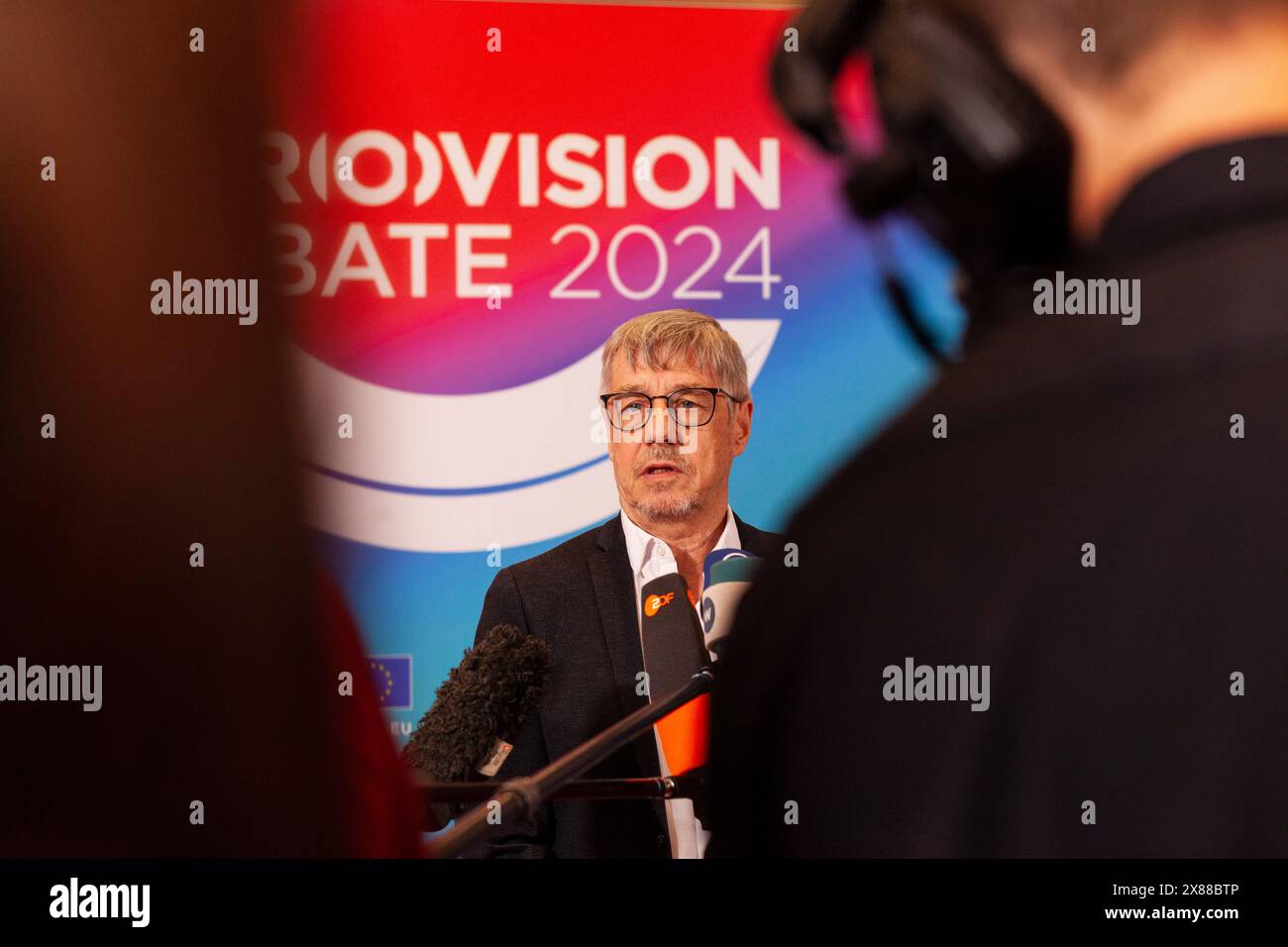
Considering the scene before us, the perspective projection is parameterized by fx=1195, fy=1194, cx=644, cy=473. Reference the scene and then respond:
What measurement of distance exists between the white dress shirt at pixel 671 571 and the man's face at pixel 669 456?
0.03 metres

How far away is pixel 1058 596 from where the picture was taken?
2.31 ft

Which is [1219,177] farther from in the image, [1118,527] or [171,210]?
[171,210]

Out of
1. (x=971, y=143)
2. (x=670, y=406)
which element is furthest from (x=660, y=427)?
(x=971, y=143)

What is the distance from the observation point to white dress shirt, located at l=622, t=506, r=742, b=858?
216 cm

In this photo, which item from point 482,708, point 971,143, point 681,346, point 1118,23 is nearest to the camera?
point 1118,23

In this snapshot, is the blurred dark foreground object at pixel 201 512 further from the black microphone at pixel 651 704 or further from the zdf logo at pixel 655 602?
the zdf logo at pixel 655 602

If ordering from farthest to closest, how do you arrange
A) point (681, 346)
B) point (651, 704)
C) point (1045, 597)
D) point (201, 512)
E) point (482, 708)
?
point (681, 346) → point (482, 708) → point (651, 704) → point (1045, 597) → point (201, 512)

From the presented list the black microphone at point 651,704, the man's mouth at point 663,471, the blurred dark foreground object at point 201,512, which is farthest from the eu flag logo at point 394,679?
the blurred dark foreground object at point 201,512

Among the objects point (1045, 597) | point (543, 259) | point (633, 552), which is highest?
point (543, 259)

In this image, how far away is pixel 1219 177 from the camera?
2.68ft

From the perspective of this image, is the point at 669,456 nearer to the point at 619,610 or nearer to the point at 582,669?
the point at 619,610

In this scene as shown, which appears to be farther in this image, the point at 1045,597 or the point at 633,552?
the point at 633,552

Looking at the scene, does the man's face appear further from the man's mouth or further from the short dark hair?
the short dark hair

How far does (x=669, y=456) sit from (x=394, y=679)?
0.65 metres
